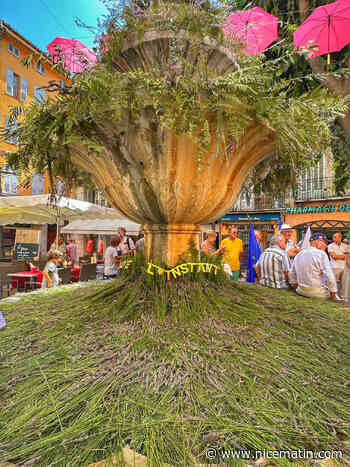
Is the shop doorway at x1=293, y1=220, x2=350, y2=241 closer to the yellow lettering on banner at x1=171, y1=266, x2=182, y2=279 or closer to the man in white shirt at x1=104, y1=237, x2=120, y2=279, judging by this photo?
the man in white shirt at x1=104, y1=237, x2=120, y2=279

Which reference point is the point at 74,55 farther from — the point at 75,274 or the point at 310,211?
the point at 310,211

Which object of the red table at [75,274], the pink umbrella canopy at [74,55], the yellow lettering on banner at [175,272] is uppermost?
the pink umbrella canopy at [74,55]

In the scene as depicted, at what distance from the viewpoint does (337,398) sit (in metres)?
1.21

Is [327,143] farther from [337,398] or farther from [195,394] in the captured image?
[195,394]

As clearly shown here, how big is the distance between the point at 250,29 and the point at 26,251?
6.91m

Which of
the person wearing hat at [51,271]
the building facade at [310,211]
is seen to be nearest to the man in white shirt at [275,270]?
the person wearing hat at [51,271]

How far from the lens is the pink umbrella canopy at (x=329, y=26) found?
3514mm

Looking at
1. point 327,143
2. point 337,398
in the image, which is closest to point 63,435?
point 337,398

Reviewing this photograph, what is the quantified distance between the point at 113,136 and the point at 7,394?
1.46 metres

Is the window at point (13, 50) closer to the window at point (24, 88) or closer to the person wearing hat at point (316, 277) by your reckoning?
the window at point (24, 88)

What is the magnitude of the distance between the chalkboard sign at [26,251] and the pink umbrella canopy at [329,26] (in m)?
Result: 6.90

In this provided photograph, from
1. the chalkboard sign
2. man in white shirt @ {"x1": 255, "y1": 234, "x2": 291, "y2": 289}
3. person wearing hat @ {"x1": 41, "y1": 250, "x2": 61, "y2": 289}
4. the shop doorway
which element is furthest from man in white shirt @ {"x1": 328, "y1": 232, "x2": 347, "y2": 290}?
the shop doorway

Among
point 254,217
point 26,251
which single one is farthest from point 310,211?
point 26,251

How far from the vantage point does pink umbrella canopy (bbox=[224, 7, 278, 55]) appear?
6.47 feet
